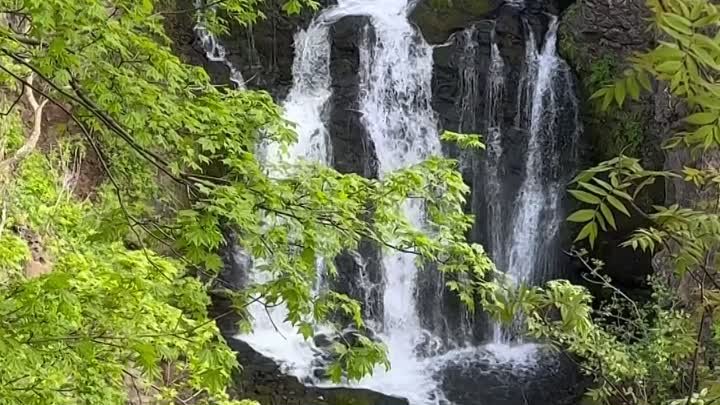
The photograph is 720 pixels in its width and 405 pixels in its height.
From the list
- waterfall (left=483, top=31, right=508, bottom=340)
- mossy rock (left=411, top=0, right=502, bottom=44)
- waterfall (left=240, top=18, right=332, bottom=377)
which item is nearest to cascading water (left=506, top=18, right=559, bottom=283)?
waterfall (left=483, top=31, right=508, bottom=340)

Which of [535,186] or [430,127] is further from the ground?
[430,127]

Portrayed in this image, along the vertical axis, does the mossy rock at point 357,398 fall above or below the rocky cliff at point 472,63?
below

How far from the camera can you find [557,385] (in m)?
7.96

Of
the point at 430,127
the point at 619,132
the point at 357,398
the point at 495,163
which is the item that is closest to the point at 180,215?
the point at 357,398

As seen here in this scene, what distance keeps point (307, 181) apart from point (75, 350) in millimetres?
1061

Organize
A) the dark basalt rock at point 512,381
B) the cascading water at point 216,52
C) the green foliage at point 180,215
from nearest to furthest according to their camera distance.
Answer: the green foliage at point 180,215 < the dark basalt rock at point 512,381 < the cascading water at point 216,52

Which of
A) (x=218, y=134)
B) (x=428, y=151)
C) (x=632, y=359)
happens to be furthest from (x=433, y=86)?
(x=218, y=134)

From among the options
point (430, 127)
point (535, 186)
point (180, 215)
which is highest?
point (430, 127)

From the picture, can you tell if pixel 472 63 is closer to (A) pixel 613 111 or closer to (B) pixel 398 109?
(B) pixel 398 109

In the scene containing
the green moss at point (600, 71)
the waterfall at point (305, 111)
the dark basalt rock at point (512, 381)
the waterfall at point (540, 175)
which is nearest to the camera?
the dark basalt rock at point (512, 381)

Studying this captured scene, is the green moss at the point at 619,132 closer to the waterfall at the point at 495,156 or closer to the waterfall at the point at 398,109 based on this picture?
the waterfall at the point at 495,156

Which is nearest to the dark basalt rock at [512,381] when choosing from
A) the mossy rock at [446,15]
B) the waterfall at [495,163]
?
the waterfall at [495,163]

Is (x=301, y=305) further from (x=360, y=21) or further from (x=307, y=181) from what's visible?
(x=360, y=21)

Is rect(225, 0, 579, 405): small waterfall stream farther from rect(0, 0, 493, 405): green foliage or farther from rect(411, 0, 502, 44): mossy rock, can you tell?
rect(0, 0, 493, 405): green foliage
